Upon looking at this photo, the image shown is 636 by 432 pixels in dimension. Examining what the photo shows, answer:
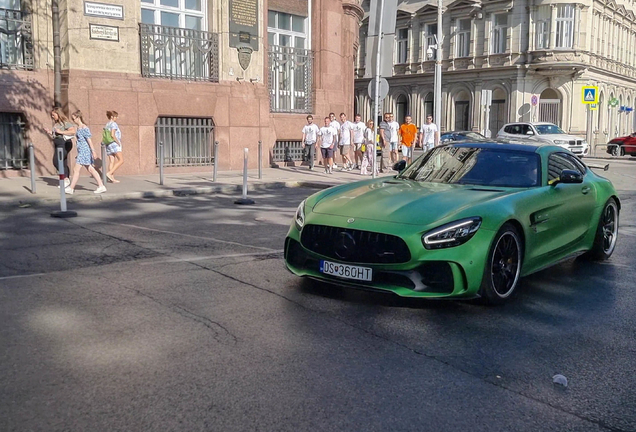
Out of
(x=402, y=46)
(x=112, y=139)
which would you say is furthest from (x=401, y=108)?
(x=112, y=139)

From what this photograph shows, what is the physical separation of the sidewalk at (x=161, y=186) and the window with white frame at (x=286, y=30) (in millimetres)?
5398

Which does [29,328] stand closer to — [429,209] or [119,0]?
[429,209]

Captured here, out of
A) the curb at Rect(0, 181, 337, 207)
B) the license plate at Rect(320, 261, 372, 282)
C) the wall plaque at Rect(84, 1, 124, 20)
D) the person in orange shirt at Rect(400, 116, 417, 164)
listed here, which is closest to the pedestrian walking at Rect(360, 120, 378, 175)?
the person in orange shirt at Rect(400, 116, 417, 164)

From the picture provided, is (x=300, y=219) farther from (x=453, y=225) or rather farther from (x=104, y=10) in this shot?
(x=104, y=10)

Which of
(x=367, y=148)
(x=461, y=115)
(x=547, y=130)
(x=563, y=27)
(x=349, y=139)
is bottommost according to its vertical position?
(x=367, y=148)

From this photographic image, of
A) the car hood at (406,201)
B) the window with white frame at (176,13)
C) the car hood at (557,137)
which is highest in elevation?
the window with white frame at (176,13)

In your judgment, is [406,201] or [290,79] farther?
[290,79]

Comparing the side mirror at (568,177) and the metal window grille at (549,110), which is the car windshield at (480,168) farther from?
the metal window grille at (549,110)

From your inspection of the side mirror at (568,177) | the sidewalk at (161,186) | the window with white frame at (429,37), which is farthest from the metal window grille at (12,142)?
the window with white frame at (429,37)

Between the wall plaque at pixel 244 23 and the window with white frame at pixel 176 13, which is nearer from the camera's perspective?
the window with white frame at pixel 176 13

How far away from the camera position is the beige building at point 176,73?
1823 centimetres

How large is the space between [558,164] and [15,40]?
1521 centimetres

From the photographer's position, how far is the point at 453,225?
228 inches

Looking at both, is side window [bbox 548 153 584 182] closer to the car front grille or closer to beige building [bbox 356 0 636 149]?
the car front grille
